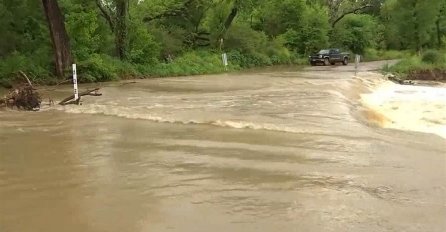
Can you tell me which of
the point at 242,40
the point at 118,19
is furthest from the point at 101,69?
the point at 242,40

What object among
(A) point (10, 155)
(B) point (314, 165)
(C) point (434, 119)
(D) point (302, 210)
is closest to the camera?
(D) point (302, 210)

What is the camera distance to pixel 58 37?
26266 millimetres

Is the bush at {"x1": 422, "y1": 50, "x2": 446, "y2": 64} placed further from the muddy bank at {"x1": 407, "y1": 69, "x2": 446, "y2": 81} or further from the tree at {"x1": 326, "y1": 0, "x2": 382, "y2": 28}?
→ the tree at {"x1": 326, "y1": 0, "x2": 382, "y2": 28}

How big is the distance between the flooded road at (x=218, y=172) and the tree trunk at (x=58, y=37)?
38.2ft

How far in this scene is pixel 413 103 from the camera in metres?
19.9

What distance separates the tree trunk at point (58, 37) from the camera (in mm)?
25656

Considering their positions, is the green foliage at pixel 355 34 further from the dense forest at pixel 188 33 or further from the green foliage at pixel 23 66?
the green foliage at pixel 23 66

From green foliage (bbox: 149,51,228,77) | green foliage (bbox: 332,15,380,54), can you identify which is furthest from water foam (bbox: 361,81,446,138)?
green foliage (bbox: 332,15,380,54)

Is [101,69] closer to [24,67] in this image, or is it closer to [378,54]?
[24,67]

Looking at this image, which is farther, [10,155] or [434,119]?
[434,119]

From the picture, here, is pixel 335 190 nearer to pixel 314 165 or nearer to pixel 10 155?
pixel 314 165

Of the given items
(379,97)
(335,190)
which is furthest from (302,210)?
(379,97)

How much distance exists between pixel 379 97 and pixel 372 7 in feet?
194

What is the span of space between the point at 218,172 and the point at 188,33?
38385 millimetres
